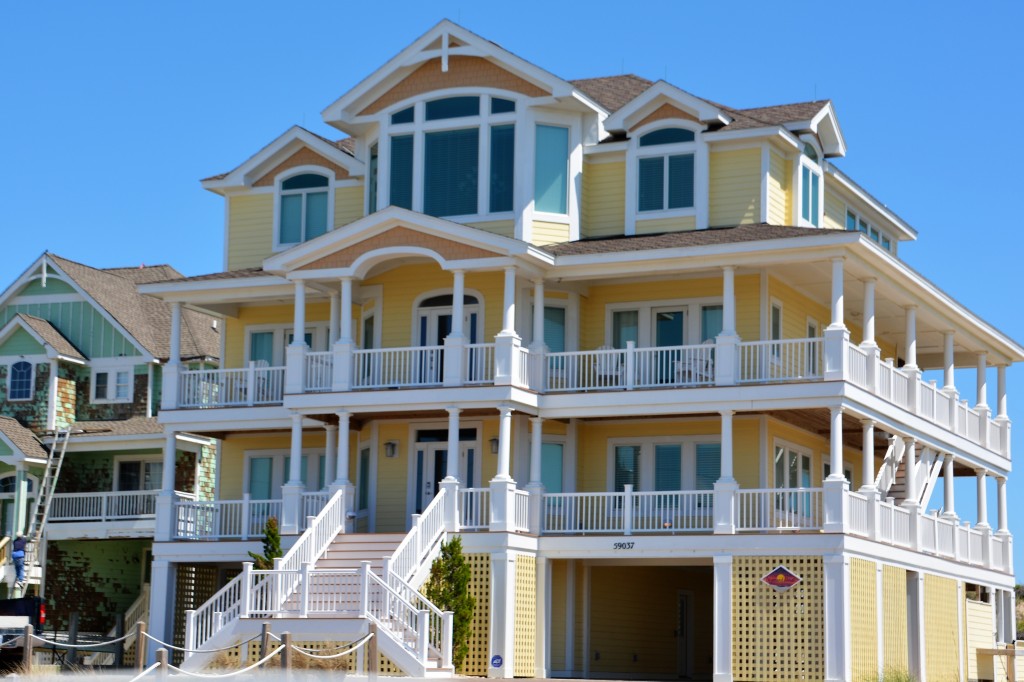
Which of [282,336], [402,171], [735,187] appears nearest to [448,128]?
[402,171]

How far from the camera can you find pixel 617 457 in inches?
1548

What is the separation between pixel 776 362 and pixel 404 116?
1022cm

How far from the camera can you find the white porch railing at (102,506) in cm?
5006

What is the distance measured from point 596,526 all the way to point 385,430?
5.78 metres

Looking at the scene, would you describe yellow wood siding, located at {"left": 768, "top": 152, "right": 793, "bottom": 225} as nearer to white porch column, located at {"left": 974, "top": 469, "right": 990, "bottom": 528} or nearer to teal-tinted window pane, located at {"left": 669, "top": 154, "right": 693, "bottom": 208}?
teal-tinted window pane, located at {"left": 669, "top": 154, "right": 693, "bottom": 208}

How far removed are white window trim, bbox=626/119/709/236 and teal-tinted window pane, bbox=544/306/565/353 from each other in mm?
2421

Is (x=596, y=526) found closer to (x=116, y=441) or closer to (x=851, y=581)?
(x=851, y=581)

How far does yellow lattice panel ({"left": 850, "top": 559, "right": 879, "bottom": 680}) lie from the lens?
34.8 m

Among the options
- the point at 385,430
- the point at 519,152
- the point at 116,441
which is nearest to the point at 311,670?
the point at 385,430

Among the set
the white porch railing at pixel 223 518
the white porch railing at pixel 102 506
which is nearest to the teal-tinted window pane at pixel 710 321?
the white porch railing at pixel 223 518

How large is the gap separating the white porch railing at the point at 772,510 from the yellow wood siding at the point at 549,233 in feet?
22.7

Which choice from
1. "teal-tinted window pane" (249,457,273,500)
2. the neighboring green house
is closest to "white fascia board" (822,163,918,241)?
"teal-tinted window pane" (249,457,273,500)

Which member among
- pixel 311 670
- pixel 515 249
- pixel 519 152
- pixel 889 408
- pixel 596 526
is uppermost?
pixel 519 152

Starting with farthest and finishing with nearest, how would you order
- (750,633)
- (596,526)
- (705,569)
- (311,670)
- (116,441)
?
(116,441), (705,569), (596,526), (750,633), (311,670)
